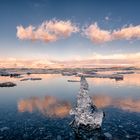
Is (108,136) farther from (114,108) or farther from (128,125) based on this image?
(114,108)

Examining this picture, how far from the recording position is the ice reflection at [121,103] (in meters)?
15.7

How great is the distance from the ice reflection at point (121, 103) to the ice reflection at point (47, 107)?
268 centimetres

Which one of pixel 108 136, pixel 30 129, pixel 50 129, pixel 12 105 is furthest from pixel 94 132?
pixel 12 105

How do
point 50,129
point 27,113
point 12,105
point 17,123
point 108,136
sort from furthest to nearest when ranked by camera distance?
point 12,105, point 27,113, point 17,123, point 50,129, point 108,136

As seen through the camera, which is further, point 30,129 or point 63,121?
point 63,121

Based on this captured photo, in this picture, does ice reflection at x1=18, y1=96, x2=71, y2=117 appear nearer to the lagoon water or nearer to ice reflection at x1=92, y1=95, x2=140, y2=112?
the lagoon water

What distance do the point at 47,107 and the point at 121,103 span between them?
5811mm

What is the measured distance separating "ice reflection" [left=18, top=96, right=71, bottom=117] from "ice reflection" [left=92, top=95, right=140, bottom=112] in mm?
2676

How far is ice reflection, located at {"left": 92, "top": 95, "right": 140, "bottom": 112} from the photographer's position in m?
15.7

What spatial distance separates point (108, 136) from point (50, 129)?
120 inches

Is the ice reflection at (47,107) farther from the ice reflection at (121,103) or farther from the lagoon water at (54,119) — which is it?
the ice reflection at (121,103)

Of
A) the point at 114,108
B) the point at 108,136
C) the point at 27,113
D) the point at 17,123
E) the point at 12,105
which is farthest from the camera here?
the point at 12,105

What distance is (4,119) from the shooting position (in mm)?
13164

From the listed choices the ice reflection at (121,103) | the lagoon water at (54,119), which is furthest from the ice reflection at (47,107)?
the ice reflection at (121,103)
